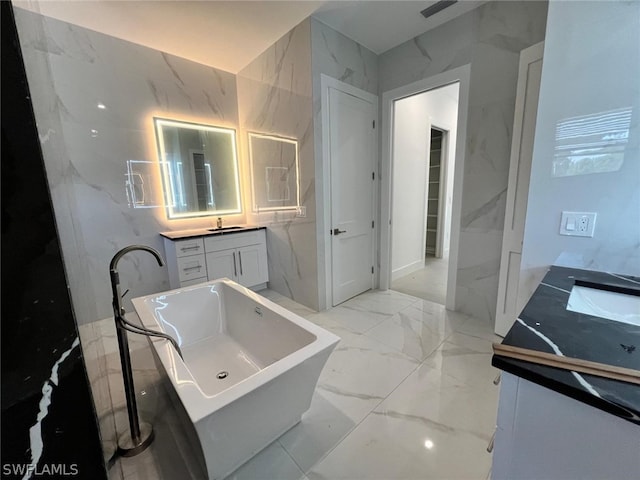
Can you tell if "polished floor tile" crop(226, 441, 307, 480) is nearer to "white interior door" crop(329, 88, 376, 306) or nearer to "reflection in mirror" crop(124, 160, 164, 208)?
"white interior door" crop(329, 88, 376, 306)

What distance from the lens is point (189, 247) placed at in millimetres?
2912

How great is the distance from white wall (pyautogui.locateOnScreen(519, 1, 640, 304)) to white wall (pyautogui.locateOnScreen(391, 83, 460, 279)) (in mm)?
1942

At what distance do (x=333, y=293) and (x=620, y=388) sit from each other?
2.45 m

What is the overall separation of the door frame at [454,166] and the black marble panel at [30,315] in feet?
9.12

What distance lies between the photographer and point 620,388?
24.2 inches

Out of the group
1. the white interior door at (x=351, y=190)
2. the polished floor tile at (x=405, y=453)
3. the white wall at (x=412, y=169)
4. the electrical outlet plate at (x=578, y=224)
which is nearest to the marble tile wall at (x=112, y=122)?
the white interior door at (x=351, y=190)

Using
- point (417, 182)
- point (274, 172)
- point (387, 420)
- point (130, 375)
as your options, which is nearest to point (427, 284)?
point (417, 182)

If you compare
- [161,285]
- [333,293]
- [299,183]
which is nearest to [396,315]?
[333,293]

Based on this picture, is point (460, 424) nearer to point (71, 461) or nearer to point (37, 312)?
point (71, 461)

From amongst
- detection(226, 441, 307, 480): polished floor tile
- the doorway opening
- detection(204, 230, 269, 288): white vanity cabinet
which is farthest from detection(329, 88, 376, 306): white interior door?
detection(226, 441, 307, 480): polished floor tile

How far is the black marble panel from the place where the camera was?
57 centimetres

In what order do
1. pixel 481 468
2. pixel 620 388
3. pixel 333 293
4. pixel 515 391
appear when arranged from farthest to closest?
pixel 333 293 < pixel 481 468 < pixel 515 391 < pixel 620 388

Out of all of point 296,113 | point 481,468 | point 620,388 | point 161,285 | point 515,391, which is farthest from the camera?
point 161,285

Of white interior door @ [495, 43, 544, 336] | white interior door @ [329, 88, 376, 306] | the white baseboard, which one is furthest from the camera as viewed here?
the white baseboard
